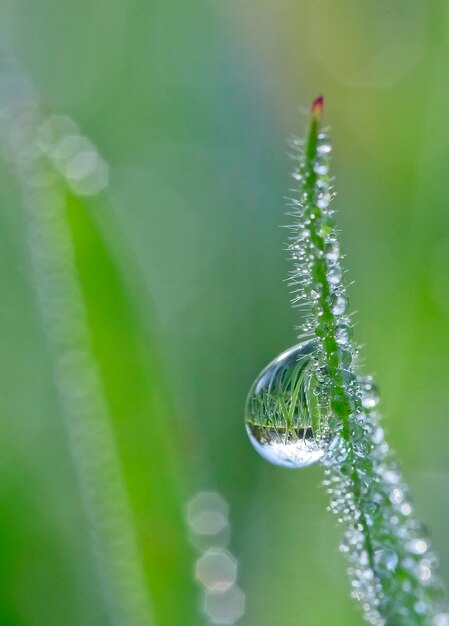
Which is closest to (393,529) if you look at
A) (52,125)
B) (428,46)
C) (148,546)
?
(148,546)

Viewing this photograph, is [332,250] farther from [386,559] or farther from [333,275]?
[386,559]

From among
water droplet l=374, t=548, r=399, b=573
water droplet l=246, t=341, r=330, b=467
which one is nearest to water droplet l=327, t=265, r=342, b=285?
water droplet l=246, t=341, r=330, b=467

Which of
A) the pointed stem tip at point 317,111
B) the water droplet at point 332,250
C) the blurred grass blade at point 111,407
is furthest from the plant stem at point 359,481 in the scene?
the blurred grass blade at point 111,407

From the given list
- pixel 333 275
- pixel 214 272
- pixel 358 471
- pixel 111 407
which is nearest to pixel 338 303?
pixel 333 275

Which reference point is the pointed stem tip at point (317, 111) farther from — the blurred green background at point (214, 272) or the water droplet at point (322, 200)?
the blurred green background at point (214, 272)

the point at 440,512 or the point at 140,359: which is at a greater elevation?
the point at 140,359

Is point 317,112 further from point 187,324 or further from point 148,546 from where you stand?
point 187,324
